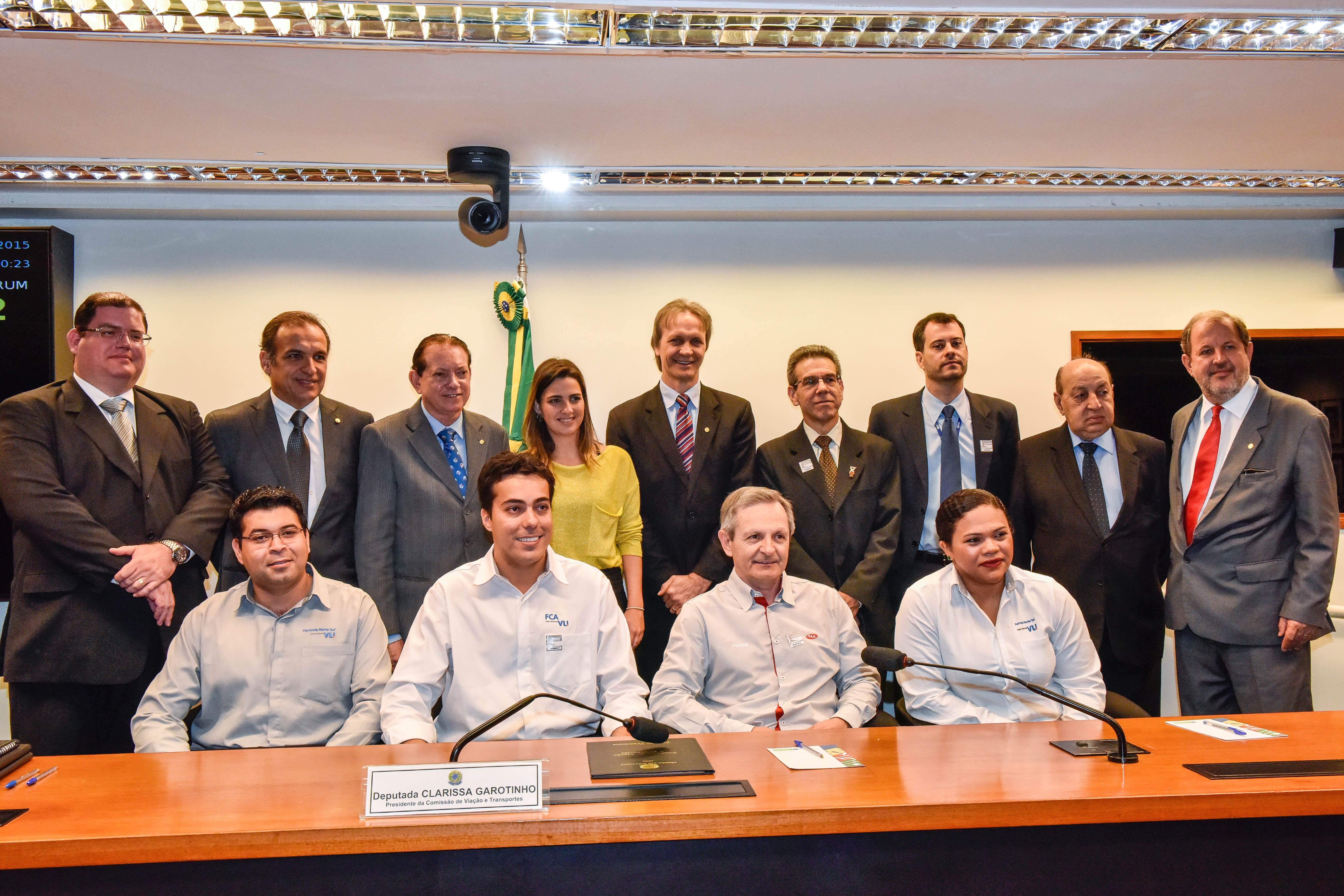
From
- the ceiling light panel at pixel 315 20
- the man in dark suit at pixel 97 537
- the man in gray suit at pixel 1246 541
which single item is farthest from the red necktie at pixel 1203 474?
the man in dark suit at pixel 97 537

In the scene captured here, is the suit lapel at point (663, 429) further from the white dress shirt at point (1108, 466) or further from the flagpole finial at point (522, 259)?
the white dress shirt at point (1108, 466)

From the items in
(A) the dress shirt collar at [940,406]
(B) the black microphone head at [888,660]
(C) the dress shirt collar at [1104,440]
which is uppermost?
(A) the dress shirt collar at [940,406]

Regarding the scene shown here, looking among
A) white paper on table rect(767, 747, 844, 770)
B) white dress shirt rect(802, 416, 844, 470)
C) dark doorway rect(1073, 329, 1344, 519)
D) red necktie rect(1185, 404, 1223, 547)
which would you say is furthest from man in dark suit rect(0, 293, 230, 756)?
dark doorway rect(1073, 329, 1344, 519)

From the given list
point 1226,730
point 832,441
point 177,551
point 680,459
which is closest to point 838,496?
point 832,441

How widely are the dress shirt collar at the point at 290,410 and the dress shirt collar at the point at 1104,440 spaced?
3.14 metres

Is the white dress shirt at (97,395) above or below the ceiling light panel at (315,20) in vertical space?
below

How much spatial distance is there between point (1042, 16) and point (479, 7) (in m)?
1.73

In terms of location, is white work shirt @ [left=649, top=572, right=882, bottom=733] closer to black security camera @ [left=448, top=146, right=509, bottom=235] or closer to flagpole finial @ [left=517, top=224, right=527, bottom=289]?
black security camera @ [left=448, top=146, right=509, bottom=235]

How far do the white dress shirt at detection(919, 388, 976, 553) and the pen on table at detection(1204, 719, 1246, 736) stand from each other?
1.50 metres

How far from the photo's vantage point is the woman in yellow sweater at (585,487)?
3.39m

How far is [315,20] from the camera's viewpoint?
2.76 metres

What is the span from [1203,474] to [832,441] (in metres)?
1.47

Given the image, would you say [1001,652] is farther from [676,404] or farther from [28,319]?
[28,319]

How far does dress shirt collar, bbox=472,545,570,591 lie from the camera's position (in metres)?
2.57
